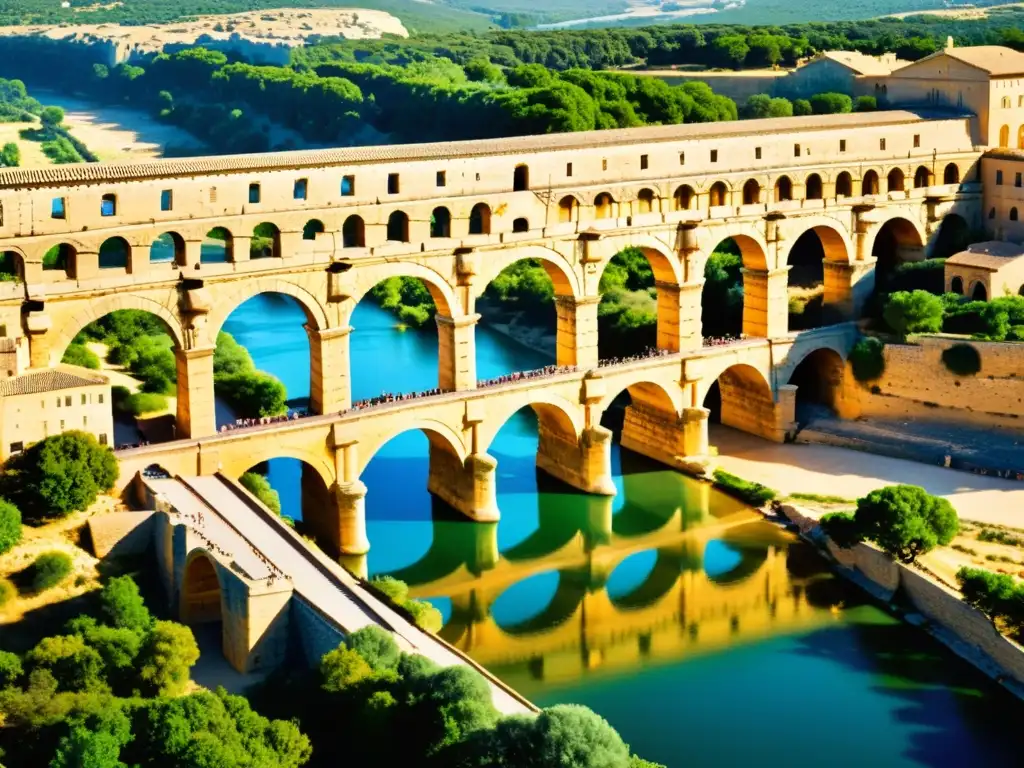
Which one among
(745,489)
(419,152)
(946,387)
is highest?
(419,152)

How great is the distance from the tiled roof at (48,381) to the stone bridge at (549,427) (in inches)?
84.0

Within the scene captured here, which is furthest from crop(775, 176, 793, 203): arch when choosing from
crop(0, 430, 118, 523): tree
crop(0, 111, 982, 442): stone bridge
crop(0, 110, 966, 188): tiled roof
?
crop(0, 430, 118, 523): tree

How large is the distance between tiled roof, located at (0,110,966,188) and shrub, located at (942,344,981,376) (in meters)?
8.70

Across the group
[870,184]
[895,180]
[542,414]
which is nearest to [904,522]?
[542,414]

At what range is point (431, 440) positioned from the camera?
48406 mm

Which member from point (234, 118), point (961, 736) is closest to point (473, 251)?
point (961, 736)

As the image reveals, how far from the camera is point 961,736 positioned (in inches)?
1399

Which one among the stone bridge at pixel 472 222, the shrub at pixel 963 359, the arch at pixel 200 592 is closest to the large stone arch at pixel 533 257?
the stone bridge at pixel 472 222

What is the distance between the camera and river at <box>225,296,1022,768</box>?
117 ft

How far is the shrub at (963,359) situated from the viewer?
51125mm

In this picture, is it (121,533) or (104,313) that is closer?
(121,533)

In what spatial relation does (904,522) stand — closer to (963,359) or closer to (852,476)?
(852,476)

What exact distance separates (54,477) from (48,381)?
265 centimetres

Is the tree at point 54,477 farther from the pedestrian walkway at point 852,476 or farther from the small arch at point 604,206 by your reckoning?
the pedestrian walkway at point 852,476
